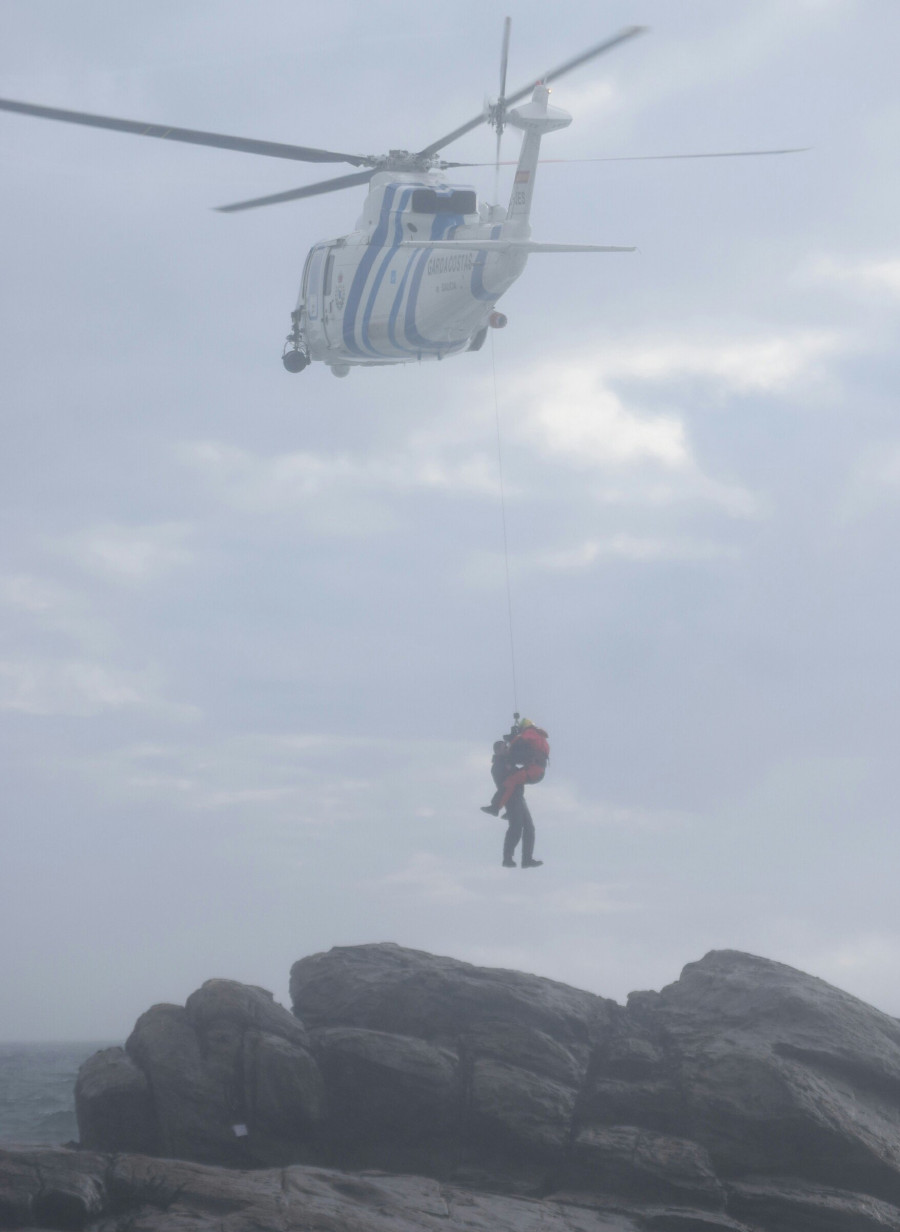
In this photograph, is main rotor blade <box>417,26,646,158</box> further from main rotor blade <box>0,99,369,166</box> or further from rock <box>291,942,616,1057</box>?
rock <box>291,942,616,1057</box>

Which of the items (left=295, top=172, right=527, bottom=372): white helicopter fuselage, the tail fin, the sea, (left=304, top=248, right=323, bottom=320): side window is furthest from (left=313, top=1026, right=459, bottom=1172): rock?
(left=304, top=248, right=323, bottom=320): side window

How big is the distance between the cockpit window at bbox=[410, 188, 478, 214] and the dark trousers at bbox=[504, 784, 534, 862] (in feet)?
37.7

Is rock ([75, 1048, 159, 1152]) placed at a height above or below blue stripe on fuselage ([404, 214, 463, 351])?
below

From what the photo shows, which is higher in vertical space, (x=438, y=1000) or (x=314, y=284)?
(x=314, y=284)

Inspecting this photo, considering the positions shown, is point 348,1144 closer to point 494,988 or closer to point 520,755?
point 494,988

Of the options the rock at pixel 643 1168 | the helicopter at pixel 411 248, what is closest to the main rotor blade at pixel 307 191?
the helicopter at pixel 411 248

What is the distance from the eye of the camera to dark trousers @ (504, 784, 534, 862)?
817 inches

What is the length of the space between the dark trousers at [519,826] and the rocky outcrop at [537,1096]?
2184 millimetres

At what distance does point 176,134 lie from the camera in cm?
2325

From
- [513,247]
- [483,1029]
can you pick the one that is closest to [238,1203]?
[483,1029]

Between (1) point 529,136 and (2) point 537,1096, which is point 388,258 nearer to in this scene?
(1) point 529,136

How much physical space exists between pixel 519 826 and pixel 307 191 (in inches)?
568

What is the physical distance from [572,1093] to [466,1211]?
2801 mm

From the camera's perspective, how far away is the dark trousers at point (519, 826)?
817 inches
